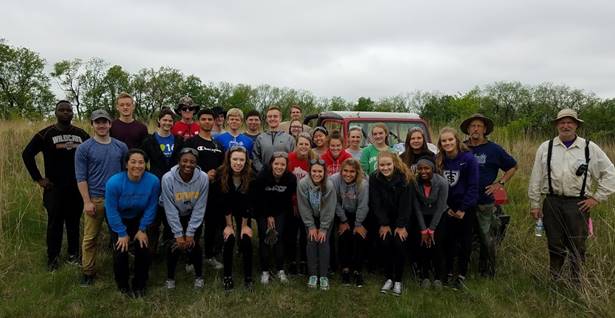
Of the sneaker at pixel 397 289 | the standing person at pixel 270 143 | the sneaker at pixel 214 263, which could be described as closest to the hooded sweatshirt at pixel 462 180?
the sneaker at pixel 397 289

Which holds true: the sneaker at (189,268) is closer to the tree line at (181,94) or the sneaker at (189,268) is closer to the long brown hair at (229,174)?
the long brown hair at (229,174)

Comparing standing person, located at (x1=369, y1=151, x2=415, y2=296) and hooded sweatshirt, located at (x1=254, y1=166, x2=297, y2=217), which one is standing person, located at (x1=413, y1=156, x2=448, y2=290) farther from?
hooded sweatshirt, located at (x1=254, y1=166, x2=297, y2=217)

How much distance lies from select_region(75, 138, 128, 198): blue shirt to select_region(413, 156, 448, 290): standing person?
3.32 metres

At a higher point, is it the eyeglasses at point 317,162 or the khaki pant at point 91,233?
the eyeglasses at point 317,162

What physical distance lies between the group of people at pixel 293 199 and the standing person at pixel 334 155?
0.02 meters

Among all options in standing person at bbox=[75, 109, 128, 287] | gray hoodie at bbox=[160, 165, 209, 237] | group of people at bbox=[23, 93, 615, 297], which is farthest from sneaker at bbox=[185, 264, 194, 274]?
standing person at bbox=[75, 109, 128, 287]

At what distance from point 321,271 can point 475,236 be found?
7.13ft

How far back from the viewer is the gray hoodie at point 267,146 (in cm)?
547

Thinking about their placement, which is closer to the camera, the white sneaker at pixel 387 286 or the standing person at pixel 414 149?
the white sneaker at pixel 387 286

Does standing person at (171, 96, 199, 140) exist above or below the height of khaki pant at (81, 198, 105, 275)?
above

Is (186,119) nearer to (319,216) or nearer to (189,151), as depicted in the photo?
(189,151)

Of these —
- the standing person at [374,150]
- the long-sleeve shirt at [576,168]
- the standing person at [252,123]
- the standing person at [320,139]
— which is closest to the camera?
the long-sleeve shirt at [576,168]

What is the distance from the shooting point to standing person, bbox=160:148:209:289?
4590 mm

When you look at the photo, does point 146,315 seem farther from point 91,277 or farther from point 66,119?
point 66,119
